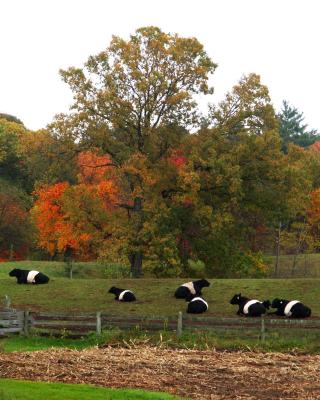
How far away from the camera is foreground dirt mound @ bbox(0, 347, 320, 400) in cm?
1398

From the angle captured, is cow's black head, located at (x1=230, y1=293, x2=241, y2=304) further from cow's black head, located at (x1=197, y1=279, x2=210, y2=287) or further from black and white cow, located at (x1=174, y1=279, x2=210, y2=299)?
cow's black head, located at (x1=197, y1=279, x2=210, y2=287)

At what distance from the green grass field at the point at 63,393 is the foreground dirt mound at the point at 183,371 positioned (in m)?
0.86

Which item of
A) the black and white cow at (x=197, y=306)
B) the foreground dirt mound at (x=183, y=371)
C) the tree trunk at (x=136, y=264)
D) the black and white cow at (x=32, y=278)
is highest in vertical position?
the tree trunk at (x=136, y=264)

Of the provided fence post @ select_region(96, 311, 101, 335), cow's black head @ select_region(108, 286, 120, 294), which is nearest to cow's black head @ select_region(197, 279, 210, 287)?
cow's black head @ select_region(108, 286, 120, 294)

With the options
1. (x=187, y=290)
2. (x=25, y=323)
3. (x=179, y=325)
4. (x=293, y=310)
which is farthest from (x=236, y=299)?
(x=25, y=323)

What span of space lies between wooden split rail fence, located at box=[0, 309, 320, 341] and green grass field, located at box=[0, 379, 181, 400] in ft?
31.0

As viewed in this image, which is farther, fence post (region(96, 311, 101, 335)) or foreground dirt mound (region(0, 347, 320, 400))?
fence post (region(96, 311, 101, 335))

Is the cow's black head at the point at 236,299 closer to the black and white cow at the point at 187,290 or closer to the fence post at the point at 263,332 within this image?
the black and white cow at the point at 187,290

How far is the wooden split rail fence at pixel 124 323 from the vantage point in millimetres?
22578

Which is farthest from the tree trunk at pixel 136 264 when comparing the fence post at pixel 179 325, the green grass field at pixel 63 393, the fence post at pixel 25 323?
the green grass field at pixel 63 393

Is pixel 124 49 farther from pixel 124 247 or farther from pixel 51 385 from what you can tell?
pixel 51 385

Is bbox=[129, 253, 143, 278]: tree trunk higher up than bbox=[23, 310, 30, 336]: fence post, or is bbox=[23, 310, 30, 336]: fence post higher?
bbox=[129, 253, 143, 278]: tree trunk

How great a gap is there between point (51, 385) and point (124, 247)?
807 inches

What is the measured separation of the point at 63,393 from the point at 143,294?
1632 cm
